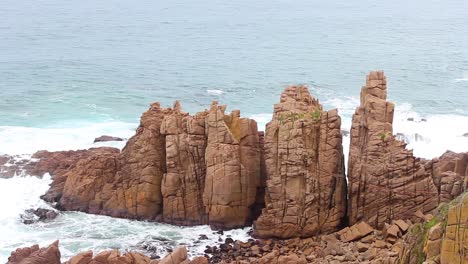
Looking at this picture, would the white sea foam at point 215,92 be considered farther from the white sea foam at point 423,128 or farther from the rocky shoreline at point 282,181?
the rocky shoreline at point 282,181

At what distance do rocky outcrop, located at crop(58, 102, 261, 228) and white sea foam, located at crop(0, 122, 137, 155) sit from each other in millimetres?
11677

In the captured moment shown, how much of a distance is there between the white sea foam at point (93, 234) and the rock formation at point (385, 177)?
7542mm

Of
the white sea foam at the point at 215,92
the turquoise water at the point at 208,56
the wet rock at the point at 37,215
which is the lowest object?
the wet rock at the point at 37,215

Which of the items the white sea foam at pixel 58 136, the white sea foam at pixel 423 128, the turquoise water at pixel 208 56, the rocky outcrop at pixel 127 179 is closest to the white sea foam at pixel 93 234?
the rocky outcrop at pixel 127 179

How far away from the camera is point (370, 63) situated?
4045 inches

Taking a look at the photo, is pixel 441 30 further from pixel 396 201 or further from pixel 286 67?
pixel 396 201

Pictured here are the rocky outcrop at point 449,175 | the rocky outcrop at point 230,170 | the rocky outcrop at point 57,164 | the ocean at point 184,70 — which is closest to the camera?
the rocky outcrop at point 449,175

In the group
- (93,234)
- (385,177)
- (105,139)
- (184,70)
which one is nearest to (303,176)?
(385,177)

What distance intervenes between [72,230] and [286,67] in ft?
202

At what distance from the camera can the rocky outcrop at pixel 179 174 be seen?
4350 centimetres

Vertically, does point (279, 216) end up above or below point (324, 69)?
below

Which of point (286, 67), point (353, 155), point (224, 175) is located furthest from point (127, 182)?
point (286, 67)

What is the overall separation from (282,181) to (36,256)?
47.9 ft

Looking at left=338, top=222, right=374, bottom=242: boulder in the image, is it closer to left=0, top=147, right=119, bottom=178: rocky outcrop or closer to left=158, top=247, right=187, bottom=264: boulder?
left=158, top=247, right=187, bottom=264: boulder
